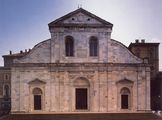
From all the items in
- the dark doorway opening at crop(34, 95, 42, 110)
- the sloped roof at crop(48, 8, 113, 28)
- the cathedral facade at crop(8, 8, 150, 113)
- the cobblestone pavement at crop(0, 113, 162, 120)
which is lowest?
the cobblestone pavement at crop(0, 113, 162, 120)

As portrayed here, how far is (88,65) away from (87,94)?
2430 millimetres

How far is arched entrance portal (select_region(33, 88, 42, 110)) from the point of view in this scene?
29198mm

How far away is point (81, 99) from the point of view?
2972cm

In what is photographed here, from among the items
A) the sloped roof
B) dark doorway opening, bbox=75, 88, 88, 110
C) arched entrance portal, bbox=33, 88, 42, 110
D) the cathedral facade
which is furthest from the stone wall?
the sloped roof

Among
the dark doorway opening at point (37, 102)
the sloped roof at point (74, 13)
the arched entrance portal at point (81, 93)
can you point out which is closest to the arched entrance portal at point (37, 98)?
the dark doorway opening at point (37, 102)

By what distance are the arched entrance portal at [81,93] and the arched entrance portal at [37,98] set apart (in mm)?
2969

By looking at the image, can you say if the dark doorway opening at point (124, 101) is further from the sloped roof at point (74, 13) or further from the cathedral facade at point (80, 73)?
the sloped roof at point (74, 13)

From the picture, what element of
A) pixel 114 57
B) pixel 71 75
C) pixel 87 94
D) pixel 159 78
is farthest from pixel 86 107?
pixel 159 78

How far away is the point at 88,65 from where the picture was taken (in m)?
29.4

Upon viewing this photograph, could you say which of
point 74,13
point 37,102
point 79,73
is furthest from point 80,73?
point 74,13

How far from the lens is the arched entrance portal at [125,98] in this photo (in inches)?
1163

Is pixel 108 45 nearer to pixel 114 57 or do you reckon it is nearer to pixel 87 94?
pixel 114 57

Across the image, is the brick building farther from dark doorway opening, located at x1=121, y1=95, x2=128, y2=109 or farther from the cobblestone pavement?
the cobblestone pavement

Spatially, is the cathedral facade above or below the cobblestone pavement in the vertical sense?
above
